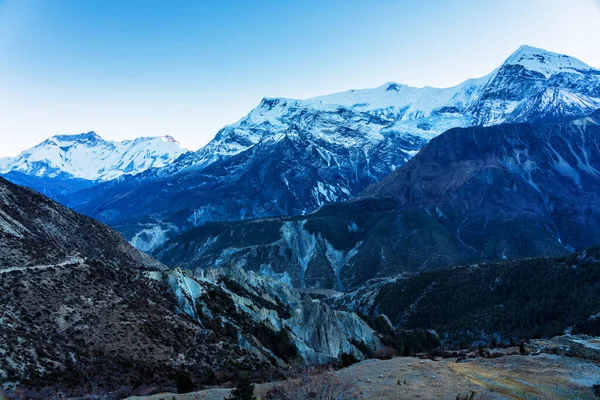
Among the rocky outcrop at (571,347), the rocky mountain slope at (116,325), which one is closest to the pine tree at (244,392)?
the rocky mountain slope at (116,325)

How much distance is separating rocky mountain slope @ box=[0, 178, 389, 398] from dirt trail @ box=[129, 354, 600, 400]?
43.6 feet

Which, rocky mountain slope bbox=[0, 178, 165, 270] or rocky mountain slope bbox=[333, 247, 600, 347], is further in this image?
rocky mountain slope bbox=[333, 247, 600, 347]

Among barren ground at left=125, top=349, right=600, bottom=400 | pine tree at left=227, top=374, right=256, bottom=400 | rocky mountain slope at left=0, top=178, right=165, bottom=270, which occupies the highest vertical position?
rocky mountain slope at left=0, top=178, right=165, bottom=270

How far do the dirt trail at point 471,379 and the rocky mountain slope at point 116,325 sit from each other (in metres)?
13.3

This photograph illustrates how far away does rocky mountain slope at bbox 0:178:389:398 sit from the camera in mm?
44375

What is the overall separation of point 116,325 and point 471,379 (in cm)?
3905

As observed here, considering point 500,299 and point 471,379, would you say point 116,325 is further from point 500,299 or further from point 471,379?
point 500,299

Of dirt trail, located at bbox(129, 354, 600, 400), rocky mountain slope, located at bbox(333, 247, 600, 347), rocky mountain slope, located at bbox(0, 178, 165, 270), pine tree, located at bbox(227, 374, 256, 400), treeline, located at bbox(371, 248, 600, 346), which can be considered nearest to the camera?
pine tree, located at bbox(227, 374, 256, 400)

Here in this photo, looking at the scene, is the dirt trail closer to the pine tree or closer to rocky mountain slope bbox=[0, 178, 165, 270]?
the pine tree

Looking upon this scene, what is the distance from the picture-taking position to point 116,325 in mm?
54375

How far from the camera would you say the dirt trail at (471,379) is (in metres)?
34.0

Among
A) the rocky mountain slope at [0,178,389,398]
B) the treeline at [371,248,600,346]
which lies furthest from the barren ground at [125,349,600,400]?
the treeline at [371,248,600,346]

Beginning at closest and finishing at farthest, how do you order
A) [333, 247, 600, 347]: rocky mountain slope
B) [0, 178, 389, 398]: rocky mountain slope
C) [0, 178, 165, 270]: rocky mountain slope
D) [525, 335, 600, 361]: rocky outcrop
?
1. [0, 178, 389, 398]: rocky mountain slope
2. [525, 335, 600, 361]: rocky outcrop
3. [0, 178, 165, 270]: rocky mountain slope
4. [333, 247, 600, 347]: rocky mountain slope

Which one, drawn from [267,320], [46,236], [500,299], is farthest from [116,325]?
[500,299]
